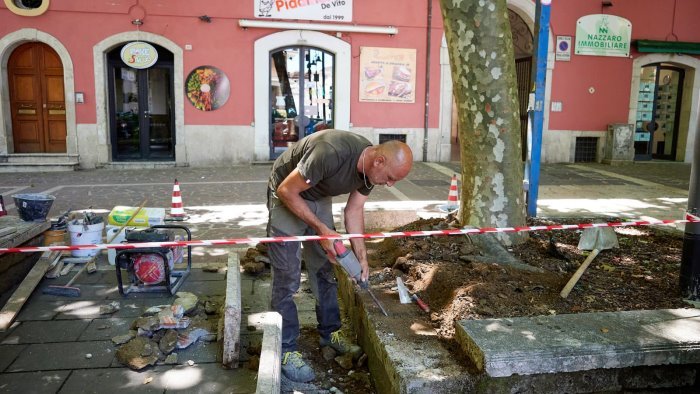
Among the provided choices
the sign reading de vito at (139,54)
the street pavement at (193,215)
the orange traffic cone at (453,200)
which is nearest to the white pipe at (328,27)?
the sign reading de vito at (139,54)

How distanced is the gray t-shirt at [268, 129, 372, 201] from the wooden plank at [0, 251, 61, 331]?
240cm

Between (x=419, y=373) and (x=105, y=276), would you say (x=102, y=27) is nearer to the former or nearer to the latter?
(x=105, y=276)

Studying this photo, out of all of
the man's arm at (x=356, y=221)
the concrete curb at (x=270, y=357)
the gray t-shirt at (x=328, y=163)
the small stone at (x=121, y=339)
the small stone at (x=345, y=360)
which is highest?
the gray t-shirt at (x=328, y=163)

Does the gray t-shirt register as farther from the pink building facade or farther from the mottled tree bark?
the pink building facade

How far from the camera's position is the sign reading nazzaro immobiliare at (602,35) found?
15.3 meters

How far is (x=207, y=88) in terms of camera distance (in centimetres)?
1404

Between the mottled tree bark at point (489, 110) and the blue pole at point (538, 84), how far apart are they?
6.22 feet

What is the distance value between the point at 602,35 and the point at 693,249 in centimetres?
1318

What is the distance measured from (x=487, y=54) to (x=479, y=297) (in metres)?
2.30

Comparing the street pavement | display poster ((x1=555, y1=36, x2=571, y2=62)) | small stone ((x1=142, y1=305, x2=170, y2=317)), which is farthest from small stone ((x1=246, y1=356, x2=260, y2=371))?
display poster ((x1=555, y1=36, x2=571, y2=62))

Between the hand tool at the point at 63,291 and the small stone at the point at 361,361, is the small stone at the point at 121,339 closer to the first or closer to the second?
the hand tool at the point at 63,291

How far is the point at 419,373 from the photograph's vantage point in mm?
3041

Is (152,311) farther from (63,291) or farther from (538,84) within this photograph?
(538,84)

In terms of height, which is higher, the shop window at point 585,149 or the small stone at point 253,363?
the shop window at point 585,149
